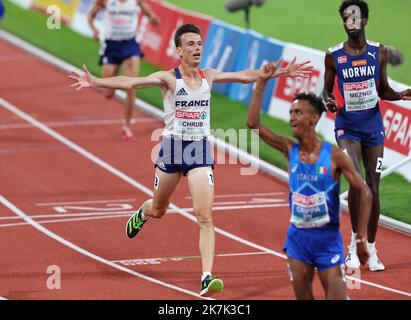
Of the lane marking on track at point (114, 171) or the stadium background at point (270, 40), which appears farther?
the stadium background at point (270, 40)

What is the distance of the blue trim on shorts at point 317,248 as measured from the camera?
31.4 feet

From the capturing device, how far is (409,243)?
14.2 meters

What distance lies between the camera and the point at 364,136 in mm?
12719

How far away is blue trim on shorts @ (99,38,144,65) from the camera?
1955 cm

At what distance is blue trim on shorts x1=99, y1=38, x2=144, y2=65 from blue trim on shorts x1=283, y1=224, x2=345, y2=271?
10316 mm

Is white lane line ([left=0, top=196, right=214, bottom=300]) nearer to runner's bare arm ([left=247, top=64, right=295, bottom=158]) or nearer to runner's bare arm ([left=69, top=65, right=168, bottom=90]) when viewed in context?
runner's bare arm ([left=69, top=65, right=168, bottom=90])

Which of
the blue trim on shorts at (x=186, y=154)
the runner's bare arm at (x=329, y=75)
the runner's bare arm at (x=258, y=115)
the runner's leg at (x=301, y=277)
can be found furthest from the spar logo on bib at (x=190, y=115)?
the runner's leg at (x=301, y=277)

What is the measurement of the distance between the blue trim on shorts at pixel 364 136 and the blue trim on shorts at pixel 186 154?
1.67 meters

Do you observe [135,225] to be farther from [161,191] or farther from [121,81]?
[121,81]

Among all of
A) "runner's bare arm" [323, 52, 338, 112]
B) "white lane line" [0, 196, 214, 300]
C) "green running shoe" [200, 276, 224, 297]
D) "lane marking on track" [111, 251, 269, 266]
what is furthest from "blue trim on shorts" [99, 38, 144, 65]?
"green running shoe" [200, 276, 224, 297]

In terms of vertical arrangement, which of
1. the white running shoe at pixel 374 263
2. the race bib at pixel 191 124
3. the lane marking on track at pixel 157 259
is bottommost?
the lane marking on track at pixel 157 259

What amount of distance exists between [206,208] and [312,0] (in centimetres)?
2181

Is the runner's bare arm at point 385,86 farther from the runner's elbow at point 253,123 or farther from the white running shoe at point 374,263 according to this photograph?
the runner's elbow at point 253,123

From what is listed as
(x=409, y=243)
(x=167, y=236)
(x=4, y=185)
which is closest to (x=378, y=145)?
(x=409, y=243)
